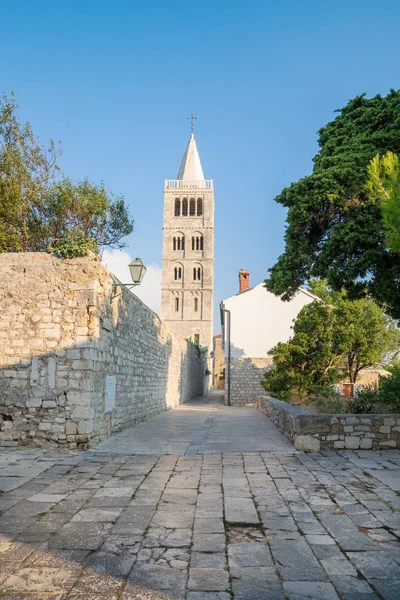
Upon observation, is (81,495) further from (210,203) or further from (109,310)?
(210,203)

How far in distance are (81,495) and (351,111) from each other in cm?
1269

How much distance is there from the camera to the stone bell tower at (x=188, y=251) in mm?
52438

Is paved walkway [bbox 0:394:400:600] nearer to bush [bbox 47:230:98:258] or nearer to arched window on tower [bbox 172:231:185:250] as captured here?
bush [bbox 47:230:98:258]

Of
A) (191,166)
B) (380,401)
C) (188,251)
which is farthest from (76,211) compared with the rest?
(191,166)

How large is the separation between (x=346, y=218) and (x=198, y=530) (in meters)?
9.82

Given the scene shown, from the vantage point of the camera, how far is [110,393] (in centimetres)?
896

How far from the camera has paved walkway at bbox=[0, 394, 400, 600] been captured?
106 inches

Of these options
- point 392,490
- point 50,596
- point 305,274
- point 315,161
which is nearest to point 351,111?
point 315,161

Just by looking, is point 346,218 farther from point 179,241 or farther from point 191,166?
point 191,166

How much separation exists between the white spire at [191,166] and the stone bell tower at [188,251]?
13 centimetres

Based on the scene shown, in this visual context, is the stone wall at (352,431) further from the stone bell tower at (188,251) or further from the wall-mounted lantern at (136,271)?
the stone bell tower at (188,251)

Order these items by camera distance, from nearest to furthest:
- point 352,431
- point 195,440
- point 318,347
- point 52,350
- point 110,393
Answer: point 52,350 → point 352,431 → point 195,440 → point 110,393 → point 318,347

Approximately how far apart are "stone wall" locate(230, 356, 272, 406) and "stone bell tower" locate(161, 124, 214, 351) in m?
27.5

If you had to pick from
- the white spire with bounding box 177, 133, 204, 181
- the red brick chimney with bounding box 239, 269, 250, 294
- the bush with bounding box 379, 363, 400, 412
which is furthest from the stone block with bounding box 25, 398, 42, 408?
the white spire with bounding box 177, 133, 204, 181
